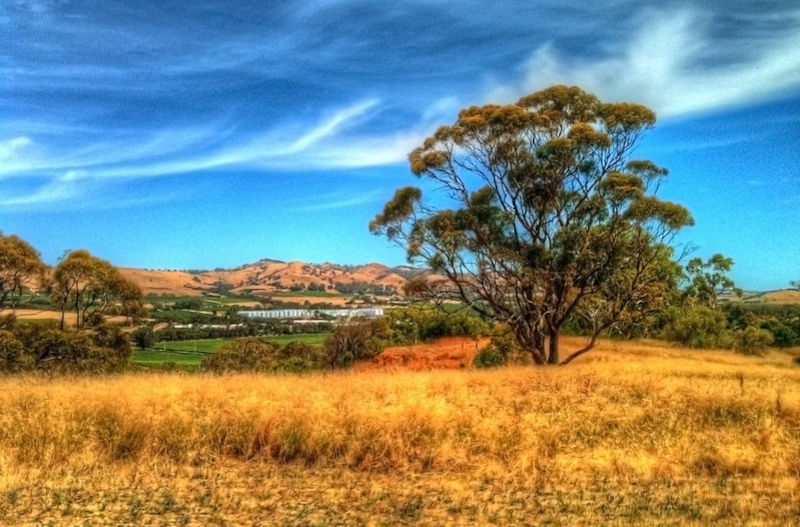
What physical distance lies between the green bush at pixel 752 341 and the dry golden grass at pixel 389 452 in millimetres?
23418

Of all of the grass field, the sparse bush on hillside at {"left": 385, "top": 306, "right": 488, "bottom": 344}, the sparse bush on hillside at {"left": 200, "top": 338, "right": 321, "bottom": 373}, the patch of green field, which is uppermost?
the patch of green field

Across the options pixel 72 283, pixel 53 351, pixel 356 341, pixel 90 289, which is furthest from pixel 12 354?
pixel 356 341

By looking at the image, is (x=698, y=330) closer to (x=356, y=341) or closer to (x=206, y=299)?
(x=356, y=341)

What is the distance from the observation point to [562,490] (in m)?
9.68

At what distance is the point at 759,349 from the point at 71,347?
3793cm

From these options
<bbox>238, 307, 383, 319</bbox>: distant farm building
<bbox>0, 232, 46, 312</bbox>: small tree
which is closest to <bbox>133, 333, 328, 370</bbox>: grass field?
<bbox>0, 232, 46, 312</bbox>: small tree

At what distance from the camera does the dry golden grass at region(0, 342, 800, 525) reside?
8492 millimetres

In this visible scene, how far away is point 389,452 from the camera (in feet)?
37.5

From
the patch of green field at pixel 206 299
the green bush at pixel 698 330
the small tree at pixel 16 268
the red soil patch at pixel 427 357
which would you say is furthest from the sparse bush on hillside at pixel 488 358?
the patch of green field at pixel 206 299

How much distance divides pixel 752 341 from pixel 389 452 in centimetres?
3350

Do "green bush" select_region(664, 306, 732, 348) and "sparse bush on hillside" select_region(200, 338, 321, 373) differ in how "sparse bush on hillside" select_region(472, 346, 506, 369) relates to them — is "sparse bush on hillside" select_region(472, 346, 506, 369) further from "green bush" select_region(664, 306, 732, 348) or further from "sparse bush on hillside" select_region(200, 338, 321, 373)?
"green bush" select_region(664, 306, 732, 348)

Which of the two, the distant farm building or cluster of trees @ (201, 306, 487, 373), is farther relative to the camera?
the distant farm building

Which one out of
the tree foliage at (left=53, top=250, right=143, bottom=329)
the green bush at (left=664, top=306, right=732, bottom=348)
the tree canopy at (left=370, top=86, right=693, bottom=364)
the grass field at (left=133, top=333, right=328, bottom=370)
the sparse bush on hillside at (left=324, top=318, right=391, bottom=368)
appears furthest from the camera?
the grass field at (left=133, top=333, right=328, bottom=370)

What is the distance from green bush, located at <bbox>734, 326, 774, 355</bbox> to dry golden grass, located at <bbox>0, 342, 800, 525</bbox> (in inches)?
922
